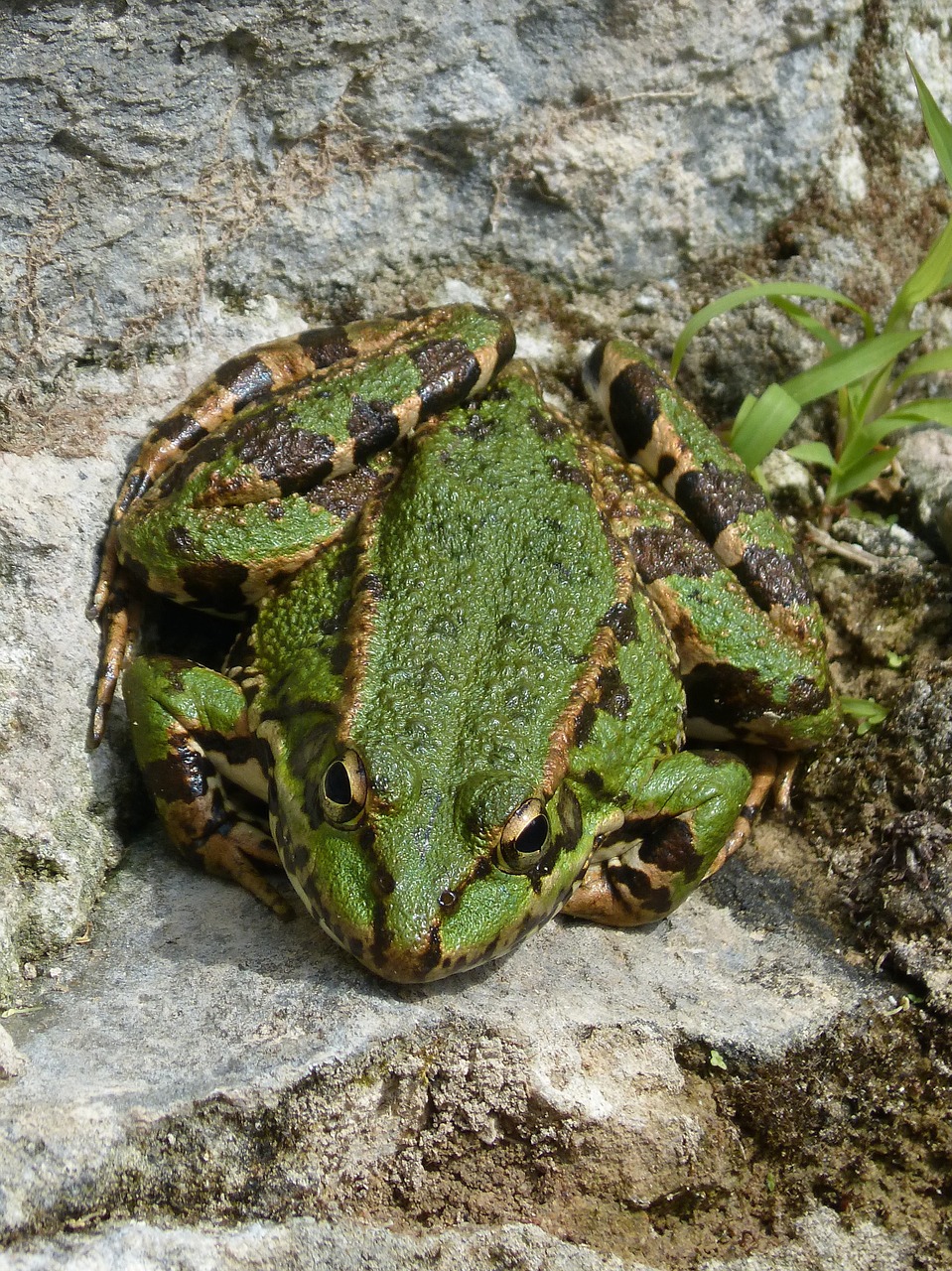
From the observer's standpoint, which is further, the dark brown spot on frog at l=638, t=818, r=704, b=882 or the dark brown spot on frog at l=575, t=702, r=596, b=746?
the dark brown spot on frog at l=638, t=818, r=704, b=882

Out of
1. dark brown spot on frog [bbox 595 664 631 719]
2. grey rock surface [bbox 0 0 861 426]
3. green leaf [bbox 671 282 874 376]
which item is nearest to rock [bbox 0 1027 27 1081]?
dark brown spot on frog [bbox 595 664 631 719]

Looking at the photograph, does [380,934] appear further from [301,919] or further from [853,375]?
[853,375]

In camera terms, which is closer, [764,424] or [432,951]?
[432,951]

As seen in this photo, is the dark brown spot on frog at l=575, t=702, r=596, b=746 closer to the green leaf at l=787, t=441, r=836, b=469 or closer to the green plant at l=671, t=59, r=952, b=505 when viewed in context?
the green plant at l=671, t=59, r=952, b=505

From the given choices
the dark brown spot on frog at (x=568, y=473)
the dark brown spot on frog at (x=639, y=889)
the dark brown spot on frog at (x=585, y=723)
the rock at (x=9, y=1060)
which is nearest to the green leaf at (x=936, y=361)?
the dark brown spot on frog at (x=568, y=473)

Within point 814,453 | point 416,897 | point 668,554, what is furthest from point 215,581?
point 814,453
